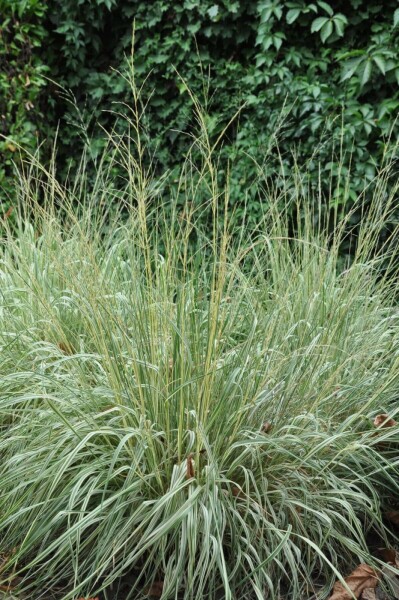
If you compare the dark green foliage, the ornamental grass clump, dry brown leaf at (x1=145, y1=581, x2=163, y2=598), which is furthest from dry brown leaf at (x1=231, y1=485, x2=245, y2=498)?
the dark green foliage

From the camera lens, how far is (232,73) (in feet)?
18.5

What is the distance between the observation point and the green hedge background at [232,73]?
4977mm

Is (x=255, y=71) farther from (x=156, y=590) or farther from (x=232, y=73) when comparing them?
(x=156, y=590)

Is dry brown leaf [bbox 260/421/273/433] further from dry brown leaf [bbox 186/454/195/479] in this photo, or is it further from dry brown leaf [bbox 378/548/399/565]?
dry brown leaf [bbox 378/548/399/565]

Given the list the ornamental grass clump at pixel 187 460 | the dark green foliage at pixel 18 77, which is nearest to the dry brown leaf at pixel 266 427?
the ornamental grass clump at pixel 187 460

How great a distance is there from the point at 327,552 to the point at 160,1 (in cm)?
454

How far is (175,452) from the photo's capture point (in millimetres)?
2592

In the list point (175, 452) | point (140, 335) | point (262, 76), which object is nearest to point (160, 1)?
point (262, 76)

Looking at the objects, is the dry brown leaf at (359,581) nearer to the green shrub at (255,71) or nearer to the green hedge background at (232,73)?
the green shrub at (255,71)

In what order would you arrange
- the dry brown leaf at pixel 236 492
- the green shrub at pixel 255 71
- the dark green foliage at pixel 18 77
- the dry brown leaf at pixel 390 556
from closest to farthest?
the dry brown leaf at pixel 236 492
the dry brown leaf at pixel 390 556
the green shrub at pixel 255 71
the dark green foliage at pixel 18 77

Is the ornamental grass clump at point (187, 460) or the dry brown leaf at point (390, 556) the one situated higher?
the ornamental grass clump at point (187, 460)

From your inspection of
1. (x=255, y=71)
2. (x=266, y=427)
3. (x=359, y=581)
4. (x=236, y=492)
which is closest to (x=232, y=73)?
(x=255, y=71)

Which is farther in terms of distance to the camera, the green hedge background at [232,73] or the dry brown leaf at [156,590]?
the green hedge background at [232,73]

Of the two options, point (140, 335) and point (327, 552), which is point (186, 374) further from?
point (327, 552)
